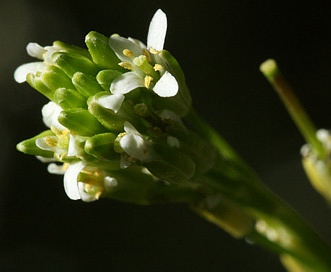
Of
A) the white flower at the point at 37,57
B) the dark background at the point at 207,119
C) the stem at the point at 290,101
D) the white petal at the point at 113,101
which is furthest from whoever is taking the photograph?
the dark background at the point at 207,119

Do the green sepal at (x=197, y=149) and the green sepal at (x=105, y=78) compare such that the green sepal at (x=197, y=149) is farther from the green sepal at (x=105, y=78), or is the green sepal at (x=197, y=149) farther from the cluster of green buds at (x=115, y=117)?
the green sepal at (x=105, y=78)

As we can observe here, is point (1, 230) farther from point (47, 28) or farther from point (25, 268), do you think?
point (47, 28)

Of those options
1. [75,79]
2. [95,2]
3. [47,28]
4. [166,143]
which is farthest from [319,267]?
[47,28]

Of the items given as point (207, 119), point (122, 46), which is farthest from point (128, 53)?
point (207, 119)

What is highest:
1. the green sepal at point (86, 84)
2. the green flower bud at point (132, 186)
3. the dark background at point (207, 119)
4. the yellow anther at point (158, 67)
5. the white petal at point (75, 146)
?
the dark background at point (207, 119)

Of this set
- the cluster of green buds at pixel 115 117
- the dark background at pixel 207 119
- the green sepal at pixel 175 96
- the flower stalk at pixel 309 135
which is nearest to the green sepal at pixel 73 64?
the cluster of green buds at pixel 115 117

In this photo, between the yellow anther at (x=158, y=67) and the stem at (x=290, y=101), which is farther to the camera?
the stem at (x=290, y=101)

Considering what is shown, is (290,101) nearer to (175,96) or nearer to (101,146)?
(175,96)
